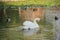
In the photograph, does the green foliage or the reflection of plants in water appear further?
the green foliage

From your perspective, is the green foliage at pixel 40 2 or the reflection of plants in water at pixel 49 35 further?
the green foliage at pixel 40 2

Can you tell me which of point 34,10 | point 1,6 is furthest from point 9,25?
point 1,6

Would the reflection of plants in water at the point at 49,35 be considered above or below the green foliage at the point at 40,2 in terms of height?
above

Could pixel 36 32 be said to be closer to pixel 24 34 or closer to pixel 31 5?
pixel 24 34

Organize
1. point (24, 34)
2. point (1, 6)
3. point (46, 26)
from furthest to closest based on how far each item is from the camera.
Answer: point (1, 6) → point (46, 26) → point (24, 34)

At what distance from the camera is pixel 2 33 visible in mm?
6961

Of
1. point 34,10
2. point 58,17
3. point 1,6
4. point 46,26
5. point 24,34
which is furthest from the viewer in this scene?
point 1,6

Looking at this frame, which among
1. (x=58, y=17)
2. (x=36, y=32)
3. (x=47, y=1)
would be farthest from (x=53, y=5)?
(x=36, y=32)

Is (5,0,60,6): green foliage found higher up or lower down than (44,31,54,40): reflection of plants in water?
lower down

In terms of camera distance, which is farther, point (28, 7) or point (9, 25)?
point (28, 7)

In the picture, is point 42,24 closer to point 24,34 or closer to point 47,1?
point 24,34

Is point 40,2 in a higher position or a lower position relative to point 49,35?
lower

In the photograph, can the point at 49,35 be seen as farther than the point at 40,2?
No

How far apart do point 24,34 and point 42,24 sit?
136cm
